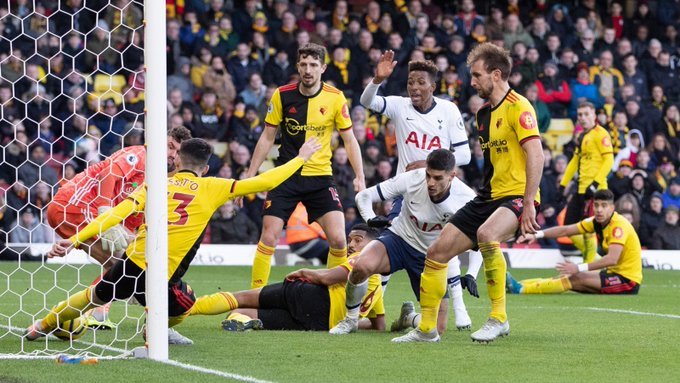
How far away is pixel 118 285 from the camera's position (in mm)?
7656

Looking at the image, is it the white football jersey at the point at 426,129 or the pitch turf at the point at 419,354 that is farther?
the white football jersey at the point at 426,129

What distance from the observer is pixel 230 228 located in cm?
1861

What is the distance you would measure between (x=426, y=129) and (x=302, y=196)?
1250 millimetres

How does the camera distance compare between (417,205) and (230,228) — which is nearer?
(417,205)

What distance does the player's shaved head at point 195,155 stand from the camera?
308 inches

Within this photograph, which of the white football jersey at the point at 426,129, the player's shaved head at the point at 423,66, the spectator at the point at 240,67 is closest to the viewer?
the player's shaved head at the point at 423,66

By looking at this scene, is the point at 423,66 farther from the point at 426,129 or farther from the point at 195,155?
the point at 195,155

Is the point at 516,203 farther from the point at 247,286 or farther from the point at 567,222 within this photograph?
the point at 567,222

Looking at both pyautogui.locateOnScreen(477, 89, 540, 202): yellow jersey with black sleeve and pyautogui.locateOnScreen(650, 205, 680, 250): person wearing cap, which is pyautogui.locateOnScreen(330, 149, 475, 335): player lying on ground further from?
pyautogui.locateOnScreen(650, 205, 680, 250): person wearing cap

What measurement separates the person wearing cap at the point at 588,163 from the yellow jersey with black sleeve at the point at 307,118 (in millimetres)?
6332

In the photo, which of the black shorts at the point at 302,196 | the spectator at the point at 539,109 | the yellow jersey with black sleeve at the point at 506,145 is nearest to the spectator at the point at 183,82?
the spectator at the point at 539,109

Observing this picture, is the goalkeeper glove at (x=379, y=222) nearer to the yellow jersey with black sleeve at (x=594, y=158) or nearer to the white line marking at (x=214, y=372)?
the white line marking at (x=214, y=372)

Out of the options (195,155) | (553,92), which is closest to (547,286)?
(195,155)

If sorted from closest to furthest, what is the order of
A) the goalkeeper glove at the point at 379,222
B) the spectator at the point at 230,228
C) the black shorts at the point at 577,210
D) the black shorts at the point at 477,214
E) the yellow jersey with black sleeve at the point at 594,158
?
the black shorts at the point at 477,214, the goalkeeper glove at the point at 379,222, the yellow jersey with black sleeve at the point at 594,158, the black shorts at the point at 577,210, the spectator at the point at 230,228
